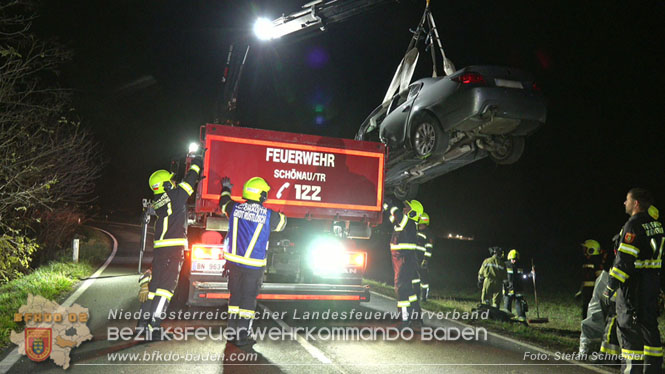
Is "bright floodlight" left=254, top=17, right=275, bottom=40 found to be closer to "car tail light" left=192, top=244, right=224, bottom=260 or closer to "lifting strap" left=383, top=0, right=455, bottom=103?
"lifting strap" left=383, top=0, right=455, bottom=103

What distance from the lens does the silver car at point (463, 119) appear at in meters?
6.93

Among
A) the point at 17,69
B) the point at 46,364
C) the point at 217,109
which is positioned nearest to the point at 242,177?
the point at 46,364

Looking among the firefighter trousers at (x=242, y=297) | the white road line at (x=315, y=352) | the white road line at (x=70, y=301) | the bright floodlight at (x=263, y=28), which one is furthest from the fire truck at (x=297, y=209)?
the bright floodlight at (x=263, y=28)

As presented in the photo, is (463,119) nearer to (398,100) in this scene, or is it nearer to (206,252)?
(398,100)

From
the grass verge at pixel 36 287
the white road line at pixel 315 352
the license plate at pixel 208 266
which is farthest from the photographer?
the license plate at pixel 208 266

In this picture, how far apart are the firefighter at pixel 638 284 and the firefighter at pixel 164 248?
471cm

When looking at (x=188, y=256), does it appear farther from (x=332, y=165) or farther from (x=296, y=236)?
(x=332, y=165)

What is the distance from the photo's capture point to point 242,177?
6.84 metres

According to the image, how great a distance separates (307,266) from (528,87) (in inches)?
160

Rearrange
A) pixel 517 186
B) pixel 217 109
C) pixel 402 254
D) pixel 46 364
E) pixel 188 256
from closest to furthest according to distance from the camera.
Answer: pixel 46 364
pixel 188 256
pixel 402 254
pixel 217 109
pixel 517 186

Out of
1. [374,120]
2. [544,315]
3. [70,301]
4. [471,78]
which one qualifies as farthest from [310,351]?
[544,315]

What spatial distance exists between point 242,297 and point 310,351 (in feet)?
3.18

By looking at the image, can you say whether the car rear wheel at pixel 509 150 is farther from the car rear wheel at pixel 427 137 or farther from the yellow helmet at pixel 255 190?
the yellow helmet at pixel 255 190

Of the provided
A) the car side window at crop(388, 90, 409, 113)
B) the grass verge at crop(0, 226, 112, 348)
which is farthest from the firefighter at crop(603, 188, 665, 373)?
the grass verge at crop(0, 226, 112, 348)
